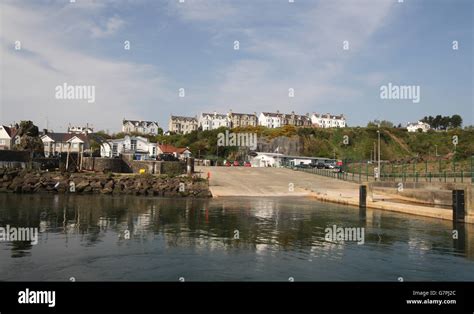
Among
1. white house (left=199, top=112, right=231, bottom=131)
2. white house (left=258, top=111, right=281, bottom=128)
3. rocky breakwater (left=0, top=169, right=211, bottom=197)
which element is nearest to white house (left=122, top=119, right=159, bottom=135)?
white house (left=199, top=112, right=231, bottom=131)

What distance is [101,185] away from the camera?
161 feet

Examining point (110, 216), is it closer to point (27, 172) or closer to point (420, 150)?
point (27, 172)

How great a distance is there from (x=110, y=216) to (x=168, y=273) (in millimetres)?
15994

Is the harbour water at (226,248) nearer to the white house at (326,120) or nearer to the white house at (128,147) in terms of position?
the white house at (128,147)

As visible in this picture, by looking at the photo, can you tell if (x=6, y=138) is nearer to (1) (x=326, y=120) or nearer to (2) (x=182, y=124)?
(2) (x=182, y=124)

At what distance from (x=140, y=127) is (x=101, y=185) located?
126175mm

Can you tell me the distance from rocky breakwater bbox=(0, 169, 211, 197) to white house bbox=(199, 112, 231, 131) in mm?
123838

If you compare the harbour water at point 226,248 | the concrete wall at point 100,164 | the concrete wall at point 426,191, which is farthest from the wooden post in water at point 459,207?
the concrete wall at point 100,164

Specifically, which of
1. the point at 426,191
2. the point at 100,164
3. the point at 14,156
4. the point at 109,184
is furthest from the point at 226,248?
the point at 14,156

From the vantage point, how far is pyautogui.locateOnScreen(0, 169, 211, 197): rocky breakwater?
47656 millimetres

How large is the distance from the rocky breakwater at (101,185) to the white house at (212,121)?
124m

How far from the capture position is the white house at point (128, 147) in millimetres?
92719

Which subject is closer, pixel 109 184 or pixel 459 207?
pixel 459 207
